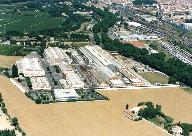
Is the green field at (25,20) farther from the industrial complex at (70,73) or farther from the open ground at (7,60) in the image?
the industrial complex at (70,73)

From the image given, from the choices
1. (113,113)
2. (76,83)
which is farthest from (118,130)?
(76,83)

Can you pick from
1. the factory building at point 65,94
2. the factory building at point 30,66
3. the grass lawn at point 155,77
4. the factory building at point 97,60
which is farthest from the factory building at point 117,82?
the factory building at point 30,66

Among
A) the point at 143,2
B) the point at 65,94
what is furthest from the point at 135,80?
the point at 143,2

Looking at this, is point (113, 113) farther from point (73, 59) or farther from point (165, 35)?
point (165, 35)

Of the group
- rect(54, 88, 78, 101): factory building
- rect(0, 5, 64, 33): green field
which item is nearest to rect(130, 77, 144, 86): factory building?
rect(54, 88, 78, 101): factory building

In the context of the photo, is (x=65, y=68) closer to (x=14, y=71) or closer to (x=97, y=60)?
(x=97, y=60)

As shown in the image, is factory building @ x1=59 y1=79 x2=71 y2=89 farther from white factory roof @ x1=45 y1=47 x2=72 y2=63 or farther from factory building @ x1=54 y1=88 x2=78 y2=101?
white factory roof @ x1=45 y1=47 x2=72 y2=63
